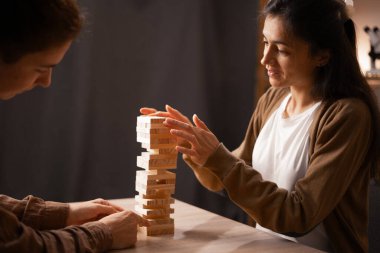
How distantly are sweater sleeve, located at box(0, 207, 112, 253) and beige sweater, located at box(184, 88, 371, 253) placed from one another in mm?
415

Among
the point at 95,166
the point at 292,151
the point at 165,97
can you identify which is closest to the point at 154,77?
the point at 165,97

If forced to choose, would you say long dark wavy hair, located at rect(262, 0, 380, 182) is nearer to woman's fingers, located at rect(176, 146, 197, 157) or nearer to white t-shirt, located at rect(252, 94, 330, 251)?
white t-shirt, located at rect(252, 94, 330, 251)

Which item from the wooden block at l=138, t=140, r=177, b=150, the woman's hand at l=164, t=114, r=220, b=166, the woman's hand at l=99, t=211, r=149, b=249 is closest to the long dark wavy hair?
the woman's hand at l=164, t=114, r=220, b=166

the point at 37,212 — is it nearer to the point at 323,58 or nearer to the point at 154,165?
the point at 154,165

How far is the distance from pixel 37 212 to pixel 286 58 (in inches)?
36.9

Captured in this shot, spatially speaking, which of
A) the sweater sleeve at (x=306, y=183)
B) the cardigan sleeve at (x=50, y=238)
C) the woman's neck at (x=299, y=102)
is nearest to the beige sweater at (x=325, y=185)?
the sweater sleeve at (x=306, y=183)

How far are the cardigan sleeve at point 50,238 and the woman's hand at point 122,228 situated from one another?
0.02 meters

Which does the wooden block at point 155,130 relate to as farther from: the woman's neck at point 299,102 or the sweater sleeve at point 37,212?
the woman's neck at point 299,102

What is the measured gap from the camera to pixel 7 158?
102 inches

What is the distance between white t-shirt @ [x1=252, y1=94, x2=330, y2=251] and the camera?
5.63 ft

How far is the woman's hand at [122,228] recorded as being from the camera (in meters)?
1.33

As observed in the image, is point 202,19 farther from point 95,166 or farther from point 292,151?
point 292,151

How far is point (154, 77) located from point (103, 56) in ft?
1.16

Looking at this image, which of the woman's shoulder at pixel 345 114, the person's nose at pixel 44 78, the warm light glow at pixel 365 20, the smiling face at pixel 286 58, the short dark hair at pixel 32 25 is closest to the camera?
the short dark hair at pixel 32 25
